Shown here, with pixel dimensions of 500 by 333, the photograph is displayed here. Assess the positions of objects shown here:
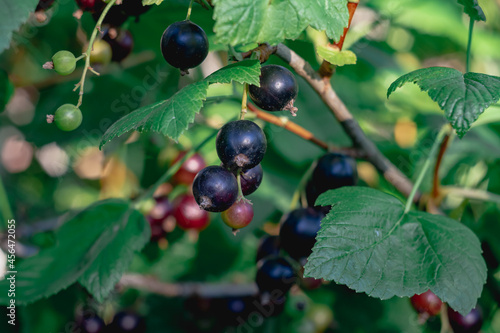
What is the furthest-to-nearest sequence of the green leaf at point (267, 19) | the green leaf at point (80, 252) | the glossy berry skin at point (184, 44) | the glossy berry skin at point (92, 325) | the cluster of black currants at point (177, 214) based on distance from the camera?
the cluster of black currants at point (177, 214), the glossy berry skin at point (92, 325), the green leaf at point (80, 252), the glossy berry skin at point (184, 44), the green leaf at point (267, 19)

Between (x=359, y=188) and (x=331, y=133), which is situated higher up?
(x=359, y=188)

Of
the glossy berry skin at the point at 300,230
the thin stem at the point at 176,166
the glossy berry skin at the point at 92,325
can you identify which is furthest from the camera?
the glossy berry skin at the point at 92,325

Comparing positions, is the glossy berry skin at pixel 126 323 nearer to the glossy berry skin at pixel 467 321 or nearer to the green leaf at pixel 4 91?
the green leaf at pixel 4 91

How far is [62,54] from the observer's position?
81cm

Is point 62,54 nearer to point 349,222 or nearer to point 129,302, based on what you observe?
point 349,222

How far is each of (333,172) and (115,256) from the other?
20.0 inches

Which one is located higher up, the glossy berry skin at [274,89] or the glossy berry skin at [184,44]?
the glossy berry skin at [184,44]

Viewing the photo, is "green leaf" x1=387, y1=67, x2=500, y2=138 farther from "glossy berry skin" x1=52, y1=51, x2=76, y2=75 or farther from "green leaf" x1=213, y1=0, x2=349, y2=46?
"glossy berry skin" x1=52, y1=51, x2=76, y2=75

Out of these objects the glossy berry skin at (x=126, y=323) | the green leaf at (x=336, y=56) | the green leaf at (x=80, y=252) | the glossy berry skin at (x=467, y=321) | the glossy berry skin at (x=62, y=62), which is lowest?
the glossy berry skin at (x=126, y=323)

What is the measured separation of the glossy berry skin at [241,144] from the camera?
0.69 m

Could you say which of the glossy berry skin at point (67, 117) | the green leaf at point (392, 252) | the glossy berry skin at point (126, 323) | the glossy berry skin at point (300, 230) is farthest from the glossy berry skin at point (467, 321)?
the glossy berry skin at point (67, 117)

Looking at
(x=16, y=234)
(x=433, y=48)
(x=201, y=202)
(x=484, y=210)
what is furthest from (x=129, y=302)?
(x=433, y=48)

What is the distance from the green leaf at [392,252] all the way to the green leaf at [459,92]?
23 centimetres

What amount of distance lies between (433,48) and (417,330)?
1214 mm
